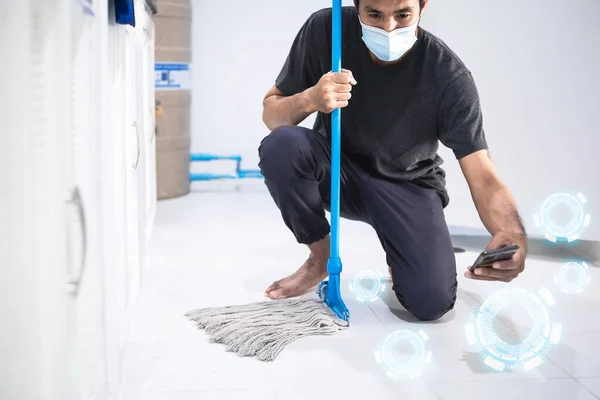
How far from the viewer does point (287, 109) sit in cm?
150

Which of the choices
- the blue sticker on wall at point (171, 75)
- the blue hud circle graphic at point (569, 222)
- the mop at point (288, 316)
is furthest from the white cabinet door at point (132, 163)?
the blue sticker on wall at point (171, 75)

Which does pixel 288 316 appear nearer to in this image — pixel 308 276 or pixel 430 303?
pixel 308 276

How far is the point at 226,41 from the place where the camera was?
3.18m

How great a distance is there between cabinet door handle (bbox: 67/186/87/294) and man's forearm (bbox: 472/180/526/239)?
2.47 feet

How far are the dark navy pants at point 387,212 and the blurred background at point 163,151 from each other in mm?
263

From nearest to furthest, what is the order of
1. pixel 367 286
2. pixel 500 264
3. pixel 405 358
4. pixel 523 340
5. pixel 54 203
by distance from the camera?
pixel 54 203 < pixel 500 264 < pixel 405 358 < pixel 523 340 < pixel 367 286

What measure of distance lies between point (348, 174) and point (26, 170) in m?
1.02

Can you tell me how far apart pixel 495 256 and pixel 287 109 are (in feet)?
1.95

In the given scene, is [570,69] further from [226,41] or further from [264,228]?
[226,41]

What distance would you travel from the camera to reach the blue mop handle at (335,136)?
139cm

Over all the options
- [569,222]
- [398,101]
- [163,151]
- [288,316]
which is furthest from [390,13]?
[163,151]

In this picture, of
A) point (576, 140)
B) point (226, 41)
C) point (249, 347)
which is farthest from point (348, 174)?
point (226, 41)

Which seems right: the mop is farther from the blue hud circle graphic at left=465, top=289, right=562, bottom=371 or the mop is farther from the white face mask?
the blue hud circle graphic at left=465, top=289, right=562, bottom=371

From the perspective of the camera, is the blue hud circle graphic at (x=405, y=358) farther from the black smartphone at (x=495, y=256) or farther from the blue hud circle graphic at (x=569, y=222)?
the blue hud circle graphic at (x=569, y=222)
